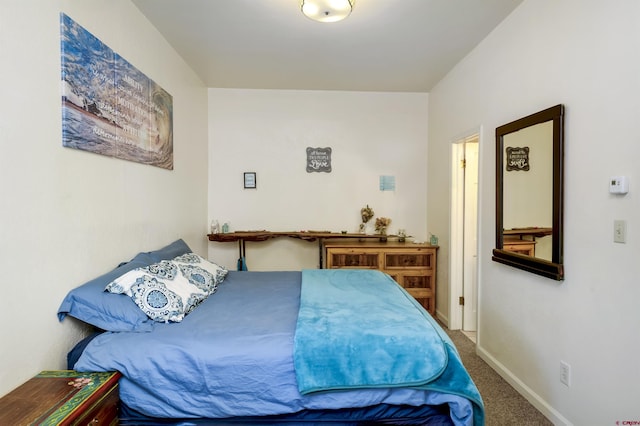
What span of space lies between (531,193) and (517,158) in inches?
11.3

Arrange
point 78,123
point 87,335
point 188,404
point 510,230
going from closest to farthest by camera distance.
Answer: point 188,404, point 78,123, point 87,335, point 510,230

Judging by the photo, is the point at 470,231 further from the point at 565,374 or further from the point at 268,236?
the point at 268,236

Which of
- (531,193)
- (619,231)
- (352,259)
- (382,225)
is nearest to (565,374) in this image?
(619,231)

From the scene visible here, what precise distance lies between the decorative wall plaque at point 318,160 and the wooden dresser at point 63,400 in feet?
9.63

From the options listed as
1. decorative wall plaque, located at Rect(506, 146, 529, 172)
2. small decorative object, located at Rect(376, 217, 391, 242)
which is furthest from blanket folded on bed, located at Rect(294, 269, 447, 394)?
small decorative object, located at Rect(376, 217, 391, 242)

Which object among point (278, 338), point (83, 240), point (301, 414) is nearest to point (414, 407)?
point (301, 414)

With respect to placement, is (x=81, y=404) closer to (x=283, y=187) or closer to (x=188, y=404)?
(x=188, y=404)

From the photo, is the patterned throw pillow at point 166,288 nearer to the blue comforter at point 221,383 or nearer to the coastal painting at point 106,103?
the blue comforter at point 221,383

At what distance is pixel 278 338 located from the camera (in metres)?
1.47

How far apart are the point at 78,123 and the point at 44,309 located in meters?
0.92

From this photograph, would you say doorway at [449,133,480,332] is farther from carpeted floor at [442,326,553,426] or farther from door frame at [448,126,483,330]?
carpeted floor at [442,326,553,426]

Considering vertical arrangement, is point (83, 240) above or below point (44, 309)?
above

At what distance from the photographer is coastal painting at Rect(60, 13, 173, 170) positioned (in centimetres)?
156

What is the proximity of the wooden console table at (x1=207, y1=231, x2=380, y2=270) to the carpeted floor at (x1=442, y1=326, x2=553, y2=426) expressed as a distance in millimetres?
1682
